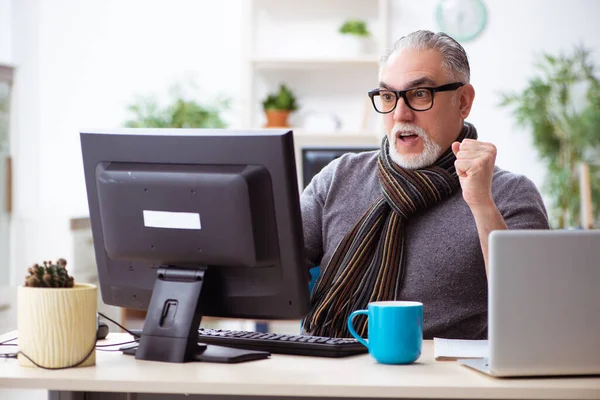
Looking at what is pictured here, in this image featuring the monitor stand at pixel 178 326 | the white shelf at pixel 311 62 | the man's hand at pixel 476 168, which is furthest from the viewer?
the white shelf at pixel 311 62

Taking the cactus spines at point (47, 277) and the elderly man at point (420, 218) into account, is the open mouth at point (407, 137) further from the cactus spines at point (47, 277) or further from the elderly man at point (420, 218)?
the cactus spines at point (47, 277)

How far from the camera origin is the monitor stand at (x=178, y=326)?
147 centimetres

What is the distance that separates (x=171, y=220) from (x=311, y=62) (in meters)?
3.50

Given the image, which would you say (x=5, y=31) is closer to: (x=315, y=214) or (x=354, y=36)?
(x=354, y=36)

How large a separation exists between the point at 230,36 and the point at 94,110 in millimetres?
990

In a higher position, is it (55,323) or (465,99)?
(465,99)

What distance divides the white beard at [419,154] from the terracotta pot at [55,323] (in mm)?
966

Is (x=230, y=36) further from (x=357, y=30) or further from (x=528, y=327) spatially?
(x=528, y=327)

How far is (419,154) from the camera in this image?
2.12 meters

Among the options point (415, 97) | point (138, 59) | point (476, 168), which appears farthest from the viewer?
point (138, 59)

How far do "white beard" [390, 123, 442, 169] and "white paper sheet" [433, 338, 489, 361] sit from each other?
59 cm

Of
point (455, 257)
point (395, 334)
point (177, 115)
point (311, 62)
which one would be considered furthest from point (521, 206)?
point (177, 115)

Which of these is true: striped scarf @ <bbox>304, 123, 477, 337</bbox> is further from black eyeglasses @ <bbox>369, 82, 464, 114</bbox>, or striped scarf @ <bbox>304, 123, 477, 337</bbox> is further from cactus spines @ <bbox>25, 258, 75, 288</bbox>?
cactus spines @ <bbox>25, 258, 75, 288</bbox>

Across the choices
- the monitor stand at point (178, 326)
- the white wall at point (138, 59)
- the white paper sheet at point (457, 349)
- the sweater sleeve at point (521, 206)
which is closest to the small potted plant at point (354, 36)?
the white wall at point (138, 59)
